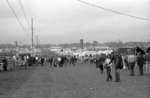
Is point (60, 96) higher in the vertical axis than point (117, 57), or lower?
lower

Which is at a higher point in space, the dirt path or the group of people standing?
the group of people standing

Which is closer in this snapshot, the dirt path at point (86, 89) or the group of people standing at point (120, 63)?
the dirt path at point (86, 89)

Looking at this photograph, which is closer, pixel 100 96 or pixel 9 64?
pixel 100 96

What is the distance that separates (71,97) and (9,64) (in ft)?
93.1

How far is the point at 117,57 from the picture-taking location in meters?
17.6

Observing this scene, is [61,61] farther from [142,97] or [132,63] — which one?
[142,97]

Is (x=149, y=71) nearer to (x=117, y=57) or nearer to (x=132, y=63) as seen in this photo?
(x=132, y=63)

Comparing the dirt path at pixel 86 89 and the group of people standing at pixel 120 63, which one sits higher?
the group of people standing at pixel 120 63

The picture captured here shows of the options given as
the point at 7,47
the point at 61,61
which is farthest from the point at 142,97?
the point at 7,47

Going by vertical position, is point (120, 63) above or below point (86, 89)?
above

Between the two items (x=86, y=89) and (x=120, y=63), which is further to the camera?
(x=120, y=63)

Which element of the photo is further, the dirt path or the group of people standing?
the group of people standing

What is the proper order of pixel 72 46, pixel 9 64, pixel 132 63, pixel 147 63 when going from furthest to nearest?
pixel 72 46 < pixel 9 64 < pixel 147 63 < pixel 132 63

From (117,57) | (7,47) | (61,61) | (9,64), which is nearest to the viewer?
(117,57)
